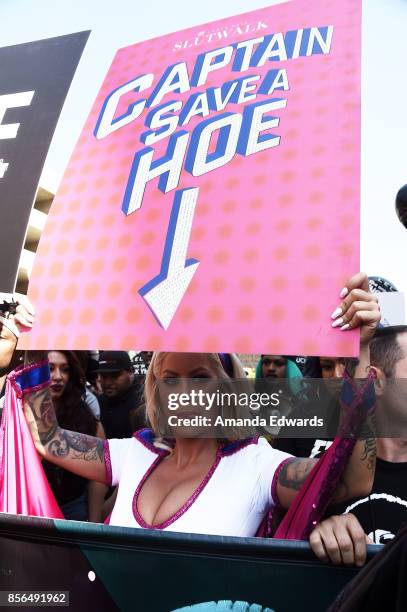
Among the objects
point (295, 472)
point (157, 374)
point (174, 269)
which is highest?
point (174, 269)

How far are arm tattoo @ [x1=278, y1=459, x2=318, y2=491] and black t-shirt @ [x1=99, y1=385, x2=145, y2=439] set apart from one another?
1.92 m

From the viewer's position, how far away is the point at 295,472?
4.87ft

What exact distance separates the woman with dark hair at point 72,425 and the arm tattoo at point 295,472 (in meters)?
1.16

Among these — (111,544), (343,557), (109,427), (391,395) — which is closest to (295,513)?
(343,557)

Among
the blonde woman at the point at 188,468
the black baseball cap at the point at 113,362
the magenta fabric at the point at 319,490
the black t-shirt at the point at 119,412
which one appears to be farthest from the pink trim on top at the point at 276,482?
the black baseball cap at the point at 113,362

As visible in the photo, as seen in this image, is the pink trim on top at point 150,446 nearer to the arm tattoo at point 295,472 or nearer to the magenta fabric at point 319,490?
the arm tattoo at point 295,472

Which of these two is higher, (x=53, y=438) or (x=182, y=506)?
(x=53, y=438)

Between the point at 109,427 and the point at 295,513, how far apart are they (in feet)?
7.52

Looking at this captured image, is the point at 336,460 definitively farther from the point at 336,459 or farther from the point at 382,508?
the point at 382,508

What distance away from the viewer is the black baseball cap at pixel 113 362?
366 centimetres

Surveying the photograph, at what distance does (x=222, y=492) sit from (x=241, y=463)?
0.09 m

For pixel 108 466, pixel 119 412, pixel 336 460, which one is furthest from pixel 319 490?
pixel 119 412

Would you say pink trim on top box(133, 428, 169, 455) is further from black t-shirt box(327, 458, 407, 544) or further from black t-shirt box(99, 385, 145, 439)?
black t-shirt box(99, 385, 145, 439)

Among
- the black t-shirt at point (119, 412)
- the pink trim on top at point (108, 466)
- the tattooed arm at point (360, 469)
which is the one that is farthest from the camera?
the black t-shirt at point (119, 412)
